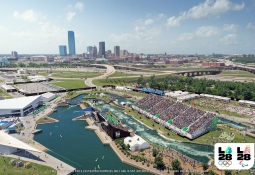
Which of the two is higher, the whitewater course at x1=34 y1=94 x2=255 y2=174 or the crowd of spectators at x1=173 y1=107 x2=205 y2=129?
the crowd of spectators at x1=173 y1=107 x2=205 y2=129

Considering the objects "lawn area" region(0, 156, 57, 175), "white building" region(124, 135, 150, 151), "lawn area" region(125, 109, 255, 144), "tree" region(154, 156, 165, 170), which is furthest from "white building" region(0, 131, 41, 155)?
"lawn area" region(125, 109, 255, 144)

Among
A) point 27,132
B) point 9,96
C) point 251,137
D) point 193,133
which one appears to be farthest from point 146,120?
point 9,96

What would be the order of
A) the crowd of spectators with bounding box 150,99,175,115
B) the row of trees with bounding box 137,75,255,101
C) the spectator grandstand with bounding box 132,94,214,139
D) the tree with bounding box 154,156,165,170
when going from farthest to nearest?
the row of trees with bounding box 137,75,255,101 < the crowd of spectators with bounding box 150,99,175,115 < the spectator grandstand with bounding box 132,94,214,139 < the tree with bounding box 154,156,165,170

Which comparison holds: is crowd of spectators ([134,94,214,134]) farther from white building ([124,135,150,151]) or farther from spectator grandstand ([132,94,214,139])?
white building ([124,135,150,151])

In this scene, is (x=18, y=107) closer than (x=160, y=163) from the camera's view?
No

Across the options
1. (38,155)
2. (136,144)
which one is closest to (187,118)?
(136,144)

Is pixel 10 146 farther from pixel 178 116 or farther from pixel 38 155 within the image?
pixel 178 116

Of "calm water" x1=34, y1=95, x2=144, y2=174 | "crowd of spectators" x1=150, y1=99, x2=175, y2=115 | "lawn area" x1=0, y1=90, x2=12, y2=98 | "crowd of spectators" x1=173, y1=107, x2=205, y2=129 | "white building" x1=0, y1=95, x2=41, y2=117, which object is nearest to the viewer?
"calm water" x1=34, y1=95, x2=144, y2=174
